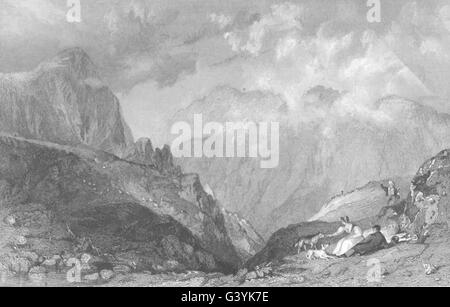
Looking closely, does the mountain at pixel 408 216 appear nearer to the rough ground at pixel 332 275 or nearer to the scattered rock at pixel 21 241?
the rough ground at pixel 332 275

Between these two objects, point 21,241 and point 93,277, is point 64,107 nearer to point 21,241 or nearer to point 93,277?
point 21,241

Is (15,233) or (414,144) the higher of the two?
(414,144)

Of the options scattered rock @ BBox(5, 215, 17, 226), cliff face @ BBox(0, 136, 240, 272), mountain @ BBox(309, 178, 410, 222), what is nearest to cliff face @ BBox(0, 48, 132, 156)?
cliff face @ BBox(0, 136, 240, 272)

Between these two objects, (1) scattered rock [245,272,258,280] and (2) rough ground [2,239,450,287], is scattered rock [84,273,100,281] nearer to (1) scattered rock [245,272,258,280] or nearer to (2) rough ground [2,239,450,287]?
(2) rough ground [2,239,450,287]

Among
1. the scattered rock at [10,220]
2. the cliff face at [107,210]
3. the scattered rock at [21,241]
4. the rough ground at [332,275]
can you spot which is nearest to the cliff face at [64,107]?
the cliff face at [107,210]

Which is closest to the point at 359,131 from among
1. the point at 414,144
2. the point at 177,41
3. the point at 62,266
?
the point at 414,144
